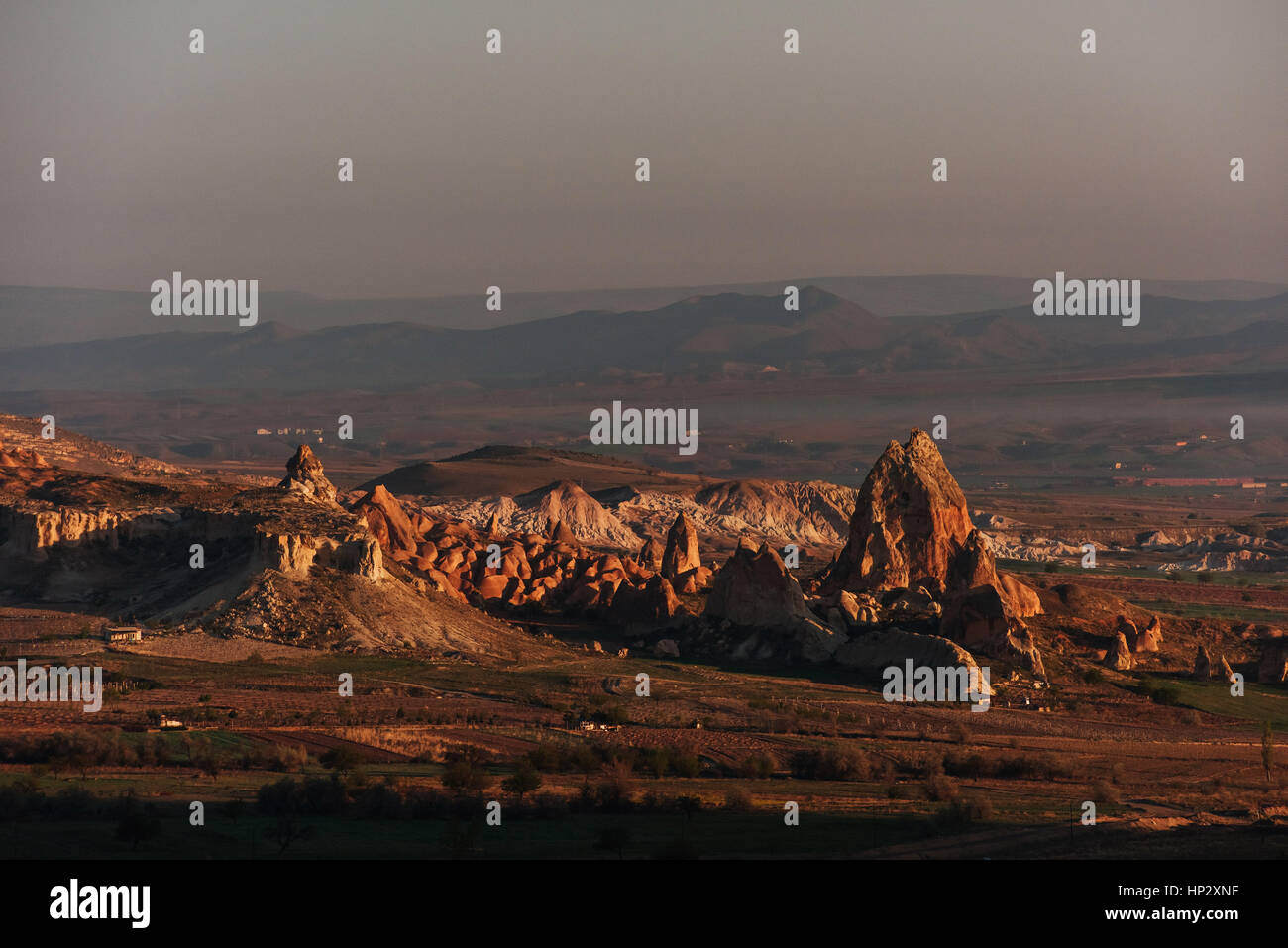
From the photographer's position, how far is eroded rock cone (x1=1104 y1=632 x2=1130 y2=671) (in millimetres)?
81375

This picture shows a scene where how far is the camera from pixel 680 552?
103 metres

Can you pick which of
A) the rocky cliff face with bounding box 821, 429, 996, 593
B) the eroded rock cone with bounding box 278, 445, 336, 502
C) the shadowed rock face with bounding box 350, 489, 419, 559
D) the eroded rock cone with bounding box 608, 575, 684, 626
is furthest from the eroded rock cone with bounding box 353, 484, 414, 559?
the rocky cliff face with bounding box 821, 429, 996, 593

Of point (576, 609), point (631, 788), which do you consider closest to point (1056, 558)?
point (576, 609)

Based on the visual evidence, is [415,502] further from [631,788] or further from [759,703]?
[631,788]

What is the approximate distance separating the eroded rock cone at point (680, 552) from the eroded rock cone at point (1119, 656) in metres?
25.9

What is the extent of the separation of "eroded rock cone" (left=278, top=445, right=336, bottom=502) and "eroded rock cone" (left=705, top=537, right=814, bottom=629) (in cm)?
2253

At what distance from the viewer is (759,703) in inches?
2739

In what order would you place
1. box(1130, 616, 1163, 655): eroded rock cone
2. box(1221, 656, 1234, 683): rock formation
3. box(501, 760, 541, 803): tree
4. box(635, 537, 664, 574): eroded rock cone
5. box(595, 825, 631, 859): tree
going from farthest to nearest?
box(635, 537, 664, 574): eroded rock cone
box(1130, 616, 1163, 655): eroded rock cone
box(1221, 656, 1234, 683): rock formation
box(501, 760, 541, 803): tree
box(595, 825, 631, 859): tree

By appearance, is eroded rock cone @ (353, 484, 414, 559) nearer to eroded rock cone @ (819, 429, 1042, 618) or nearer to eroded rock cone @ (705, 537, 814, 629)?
eroded rock cone @ (705, 537, 814, 629)

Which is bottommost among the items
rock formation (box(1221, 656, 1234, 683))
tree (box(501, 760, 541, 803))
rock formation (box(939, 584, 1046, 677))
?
tree (box(501, 760, 541, 803))

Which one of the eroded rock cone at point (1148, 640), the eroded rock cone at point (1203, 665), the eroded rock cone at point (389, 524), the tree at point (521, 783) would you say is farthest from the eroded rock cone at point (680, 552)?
the tree at point (521, 783)

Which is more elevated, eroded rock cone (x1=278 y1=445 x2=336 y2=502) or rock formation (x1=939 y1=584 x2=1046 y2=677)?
eroded rock cone (x1=278 y1=445 x2=336 y2=502)
